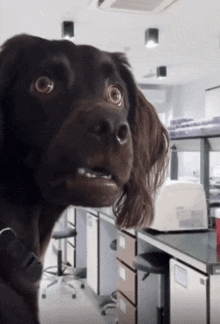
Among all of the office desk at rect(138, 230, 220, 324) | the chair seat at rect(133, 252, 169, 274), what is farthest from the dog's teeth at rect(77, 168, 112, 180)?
the chair seat at rect(133, 252, 169, 274)

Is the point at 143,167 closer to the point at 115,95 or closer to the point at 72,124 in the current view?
the point at 115,95

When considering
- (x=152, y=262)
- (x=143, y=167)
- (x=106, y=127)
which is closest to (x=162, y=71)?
(x=152, y=262)

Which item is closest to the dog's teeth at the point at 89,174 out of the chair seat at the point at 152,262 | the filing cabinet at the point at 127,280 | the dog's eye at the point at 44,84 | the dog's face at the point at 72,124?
the dog's face at the point at 72,124

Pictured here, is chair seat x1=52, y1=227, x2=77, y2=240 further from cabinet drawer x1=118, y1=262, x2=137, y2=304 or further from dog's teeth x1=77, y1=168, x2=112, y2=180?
dog's teeth x1=77, y1=168, x2=112, y2=180

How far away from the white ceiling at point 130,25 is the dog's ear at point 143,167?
2.21 meters

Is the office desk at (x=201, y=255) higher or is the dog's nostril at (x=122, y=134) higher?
the dog's nostril at (x=122, y=134)

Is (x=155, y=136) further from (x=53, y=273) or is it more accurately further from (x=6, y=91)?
(x=53, y=273)

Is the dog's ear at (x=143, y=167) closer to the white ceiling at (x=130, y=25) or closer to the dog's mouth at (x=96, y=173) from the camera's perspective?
the dog's mouth at (x=96, y=173)

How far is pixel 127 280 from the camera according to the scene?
2604mm

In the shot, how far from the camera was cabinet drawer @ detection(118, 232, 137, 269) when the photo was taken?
253 cm

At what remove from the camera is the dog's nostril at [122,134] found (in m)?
0.60

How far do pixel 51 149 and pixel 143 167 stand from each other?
0.26 meters

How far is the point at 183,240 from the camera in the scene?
2.08m

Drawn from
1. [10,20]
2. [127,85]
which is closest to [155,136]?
[127,85]
